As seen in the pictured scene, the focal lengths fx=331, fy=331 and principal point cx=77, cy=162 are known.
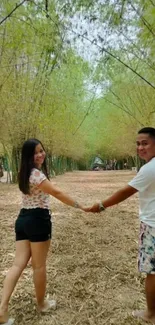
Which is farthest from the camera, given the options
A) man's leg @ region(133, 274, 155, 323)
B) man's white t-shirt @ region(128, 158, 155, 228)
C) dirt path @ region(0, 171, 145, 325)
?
dirt path @ region(0, 171, 145, 325)

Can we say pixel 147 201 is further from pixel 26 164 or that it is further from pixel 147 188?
pixel 26 164

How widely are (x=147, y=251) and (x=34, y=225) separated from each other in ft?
2.32

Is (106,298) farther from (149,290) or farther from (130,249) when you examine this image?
(130,249)

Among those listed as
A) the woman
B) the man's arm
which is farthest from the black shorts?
the man's arm

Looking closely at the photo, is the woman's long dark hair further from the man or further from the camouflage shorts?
the camouflage shorts

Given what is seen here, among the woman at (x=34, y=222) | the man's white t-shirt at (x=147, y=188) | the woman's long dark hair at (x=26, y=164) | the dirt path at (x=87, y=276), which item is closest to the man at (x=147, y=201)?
the man's white t-shirt at (x=147, y=188)

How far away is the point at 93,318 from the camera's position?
2137 millimetres

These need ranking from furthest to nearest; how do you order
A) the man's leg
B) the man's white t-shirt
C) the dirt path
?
the dirt path → the man's leg → the man's white t-shirt

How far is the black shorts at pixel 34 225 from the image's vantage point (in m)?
2.08

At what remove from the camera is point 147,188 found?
195cm

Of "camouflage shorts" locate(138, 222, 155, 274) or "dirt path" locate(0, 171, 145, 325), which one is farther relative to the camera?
Result: "dirt path" locate(0, 171, 145, 325)

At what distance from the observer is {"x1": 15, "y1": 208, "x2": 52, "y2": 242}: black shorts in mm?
2076

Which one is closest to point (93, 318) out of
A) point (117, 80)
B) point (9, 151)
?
point (117, 80)

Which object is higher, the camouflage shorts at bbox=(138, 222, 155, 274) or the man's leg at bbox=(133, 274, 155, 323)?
the camouflage shorts at bbox=(138, 222, 155, 274)
